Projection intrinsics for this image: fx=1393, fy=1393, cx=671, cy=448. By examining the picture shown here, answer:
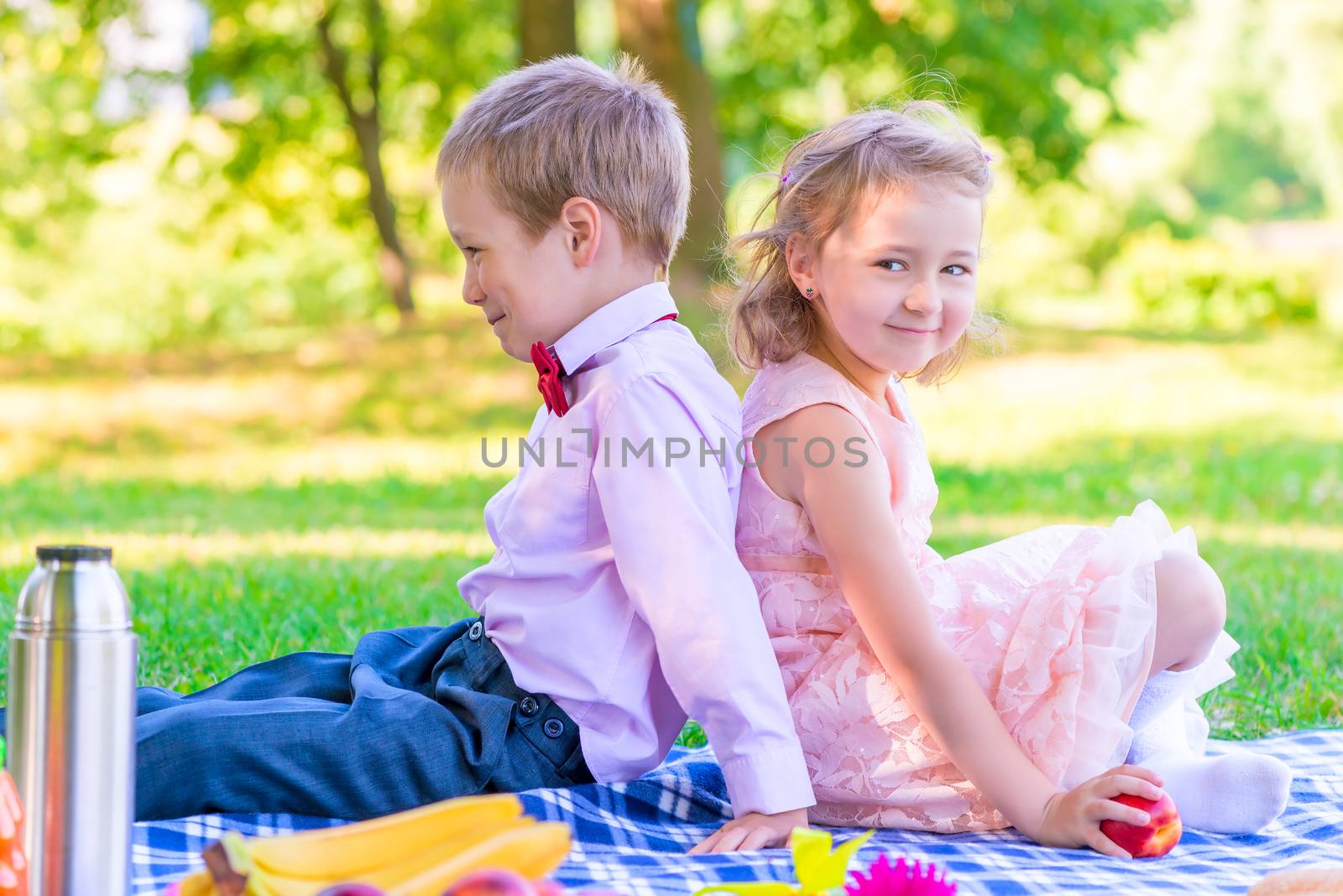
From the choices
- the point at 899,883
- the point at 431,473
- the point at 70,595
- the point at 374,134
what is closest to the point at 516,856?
the point at 899,883

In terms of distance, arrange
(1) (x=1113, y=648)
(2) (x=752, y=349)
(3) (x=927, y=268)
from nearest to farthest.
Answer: (1) (x=1113, y=648), (3) (x=927, y=268), (2) (x=752, y=349)

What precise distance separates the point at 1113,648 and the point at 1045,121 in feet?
39.5

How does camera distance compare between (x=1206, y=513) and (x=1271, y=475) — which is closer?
(x=1206, y=513)

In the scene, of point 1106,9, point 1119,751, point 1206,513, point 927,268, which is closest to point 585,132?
point 927,268

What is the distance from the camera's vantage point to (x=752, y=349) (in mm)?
2783

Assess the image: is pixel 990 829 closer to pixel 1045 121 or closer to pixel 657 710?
pixel 657 710

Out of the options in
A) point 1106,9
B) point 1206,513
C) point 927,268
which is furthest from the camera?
point 1106,9

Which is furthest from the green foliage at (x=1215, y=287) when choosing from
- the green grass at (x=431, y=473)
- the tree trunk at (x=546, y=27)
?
the tree trunk at (x=546, y=27)

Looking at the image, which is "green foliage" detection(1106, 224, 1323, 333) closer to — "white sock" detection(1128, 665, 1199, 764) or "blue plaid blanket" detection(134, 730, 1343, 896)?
"white sock" detection(1128, 665, 1199, 764)

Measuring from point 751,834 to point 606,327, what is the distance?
945 millimetres

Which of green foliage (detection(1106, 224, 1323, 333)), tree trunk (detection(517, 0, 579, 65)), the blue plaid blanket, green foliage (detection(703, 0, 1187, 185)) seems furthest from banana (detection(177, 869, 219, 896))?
green foliage (detection(1106, 224, 1323, 333))

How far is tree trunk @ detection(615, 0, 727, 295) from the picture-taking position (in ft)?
34.7

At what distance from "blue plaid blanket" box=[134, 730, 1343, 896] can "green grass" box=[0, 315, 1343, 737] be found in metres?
0.93

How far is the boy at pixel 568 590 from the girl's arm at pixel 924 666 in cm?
19
